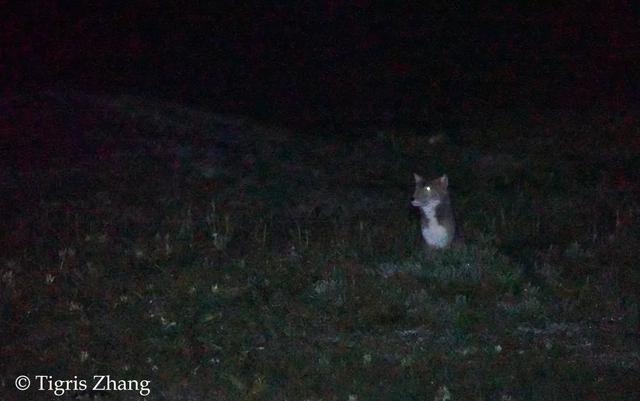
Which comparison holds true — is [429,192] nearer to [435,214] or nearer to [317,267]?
[435,214]

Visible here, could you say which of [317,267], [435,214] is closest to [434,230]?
[435,214]

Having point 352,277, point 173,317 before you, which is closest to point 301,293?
point 352,277

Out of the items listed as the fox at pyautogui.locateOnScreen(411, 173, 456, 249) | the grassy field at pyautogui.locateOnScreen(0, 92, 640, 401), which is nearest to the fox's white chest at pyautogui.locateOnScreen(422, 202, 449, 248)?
the fox at pyautogui.locateOnScreen(411, 173, 456, 249)

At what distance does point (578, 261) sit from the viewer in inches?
460

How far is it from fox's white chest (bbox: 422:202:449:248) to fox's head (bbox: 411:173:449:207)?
7cm

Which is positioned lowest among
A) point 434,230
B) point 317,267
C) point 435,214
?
point 317,267

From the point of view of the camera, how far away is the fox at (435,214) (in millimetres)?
11836

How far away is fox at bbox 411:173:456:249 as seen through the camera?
38.8 feet

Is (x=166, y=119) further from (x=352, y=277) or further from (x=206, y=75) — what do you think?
(x=352, y=277)

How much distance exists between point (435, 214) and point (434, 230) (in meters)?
0.18

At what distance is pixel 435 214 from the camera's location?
11859 millimetres

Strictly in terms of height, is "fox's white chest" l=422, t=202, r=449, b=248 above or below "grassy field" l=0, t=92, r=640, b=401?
above

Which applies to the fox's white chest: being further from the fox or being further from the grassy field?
the grassy field

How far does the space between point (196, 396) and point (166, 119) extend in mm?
12697
